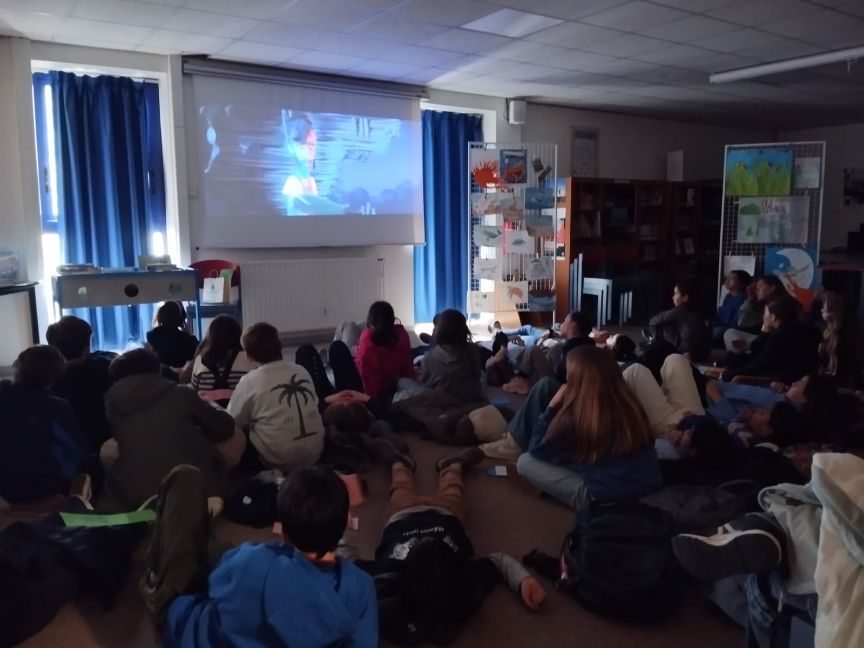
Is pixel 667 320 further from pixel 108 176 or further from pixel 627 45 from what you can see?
pixel 108 176

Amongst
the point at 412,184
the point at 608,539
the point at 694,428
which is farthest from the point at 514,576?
the point at 412,184

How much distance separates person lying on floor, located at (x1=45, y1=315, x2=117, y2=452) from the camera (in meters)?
2.99

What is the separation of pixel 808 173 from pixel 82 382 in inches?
239

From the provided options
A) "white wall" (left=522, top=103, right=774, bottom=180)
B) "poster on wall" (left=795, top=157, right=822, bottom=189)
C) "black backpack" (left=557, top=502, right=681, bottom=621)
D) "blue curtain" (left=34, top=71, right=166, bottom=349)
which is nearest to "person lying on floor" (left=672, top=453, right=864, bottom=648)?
"black backpack" (left=557, top=502, right=681, bottom=621)

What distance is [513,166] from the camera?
23.2ft

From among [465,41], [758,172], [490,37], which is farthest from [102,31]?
[758,172]

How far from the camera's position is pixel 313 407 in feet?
10.2

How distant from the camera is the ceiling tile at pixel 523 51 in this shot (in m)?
5.28

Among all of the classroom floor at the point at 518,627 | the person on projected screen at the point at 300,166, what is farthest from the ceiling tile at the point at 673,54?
the classroom floor at the point at 518,627

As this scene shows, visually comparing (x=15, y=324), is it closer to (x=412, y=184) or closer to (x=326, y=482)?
(x=412, y=184)

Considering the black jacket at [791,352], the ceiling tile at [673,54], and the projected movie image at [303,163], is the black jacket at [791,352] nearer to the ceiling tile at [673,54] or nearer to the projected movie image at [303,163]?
the ceiling tile at [673,54]

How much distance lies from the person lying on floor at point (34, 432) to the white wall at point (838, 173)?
995 cm

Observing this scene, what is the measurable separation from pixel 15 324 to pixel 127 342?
86 cm

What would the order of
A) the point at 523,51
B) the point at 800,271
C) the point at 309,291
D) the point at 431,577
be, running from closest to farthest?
1. the point at 431,577
2. the point at 523,51
3. the point at 800,271
4. the point at 309,291
